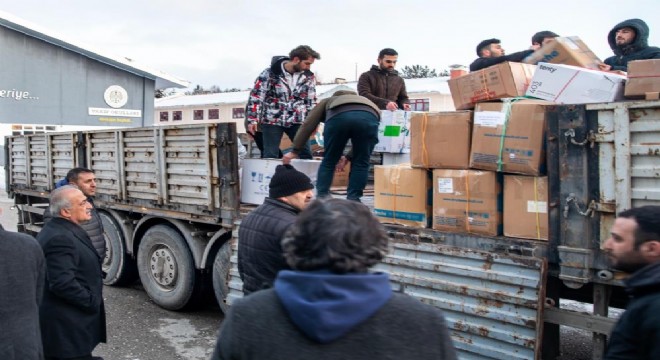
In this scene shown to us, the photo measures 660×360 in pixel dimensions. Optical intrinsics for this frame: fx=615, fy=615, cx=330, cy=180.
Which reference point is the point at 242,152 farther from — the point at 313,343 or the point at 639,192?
the point at 313,343

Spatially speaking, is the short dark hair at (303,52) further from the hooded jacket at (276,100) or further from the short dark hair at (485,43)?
the short dark hair at (485,43)

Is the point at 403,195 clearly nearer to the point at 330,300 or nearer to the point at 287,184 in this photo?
the point at 287,184

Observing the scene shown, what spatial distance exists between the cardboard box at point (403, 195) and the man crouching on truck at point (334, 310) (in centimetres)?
287

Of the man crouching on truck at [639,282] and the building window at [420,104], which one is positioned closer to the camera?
the man crouching on truck at [639,282]

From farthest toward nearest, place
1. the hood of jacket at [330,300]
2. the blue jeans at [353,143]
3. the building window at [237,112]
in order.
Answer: the building window at [237,112], the blue jeans at [353,143], the hood of jacket at [330,300]

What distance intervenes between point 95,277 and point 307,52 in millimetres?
3161

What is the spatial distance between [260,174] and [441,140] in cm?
197

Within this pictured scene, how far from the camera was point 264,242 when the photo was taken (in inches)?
121

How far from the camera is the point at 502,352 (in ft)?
12.7

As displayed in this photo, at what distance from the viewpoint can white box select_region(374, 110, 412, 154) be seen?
6070 millimetres

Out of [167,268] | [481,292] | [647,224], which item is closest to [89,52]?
[167,268]

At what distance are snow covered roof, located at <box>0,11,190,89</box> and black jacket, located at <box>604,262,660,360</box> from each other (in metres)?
21.0

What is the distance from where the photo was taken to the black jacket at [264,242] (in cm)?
304

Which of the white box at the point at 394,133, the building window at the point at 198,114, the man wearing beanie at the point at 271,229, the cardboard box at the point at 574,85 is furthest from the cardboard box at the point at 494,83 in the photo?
the building window at the point at 198,114
